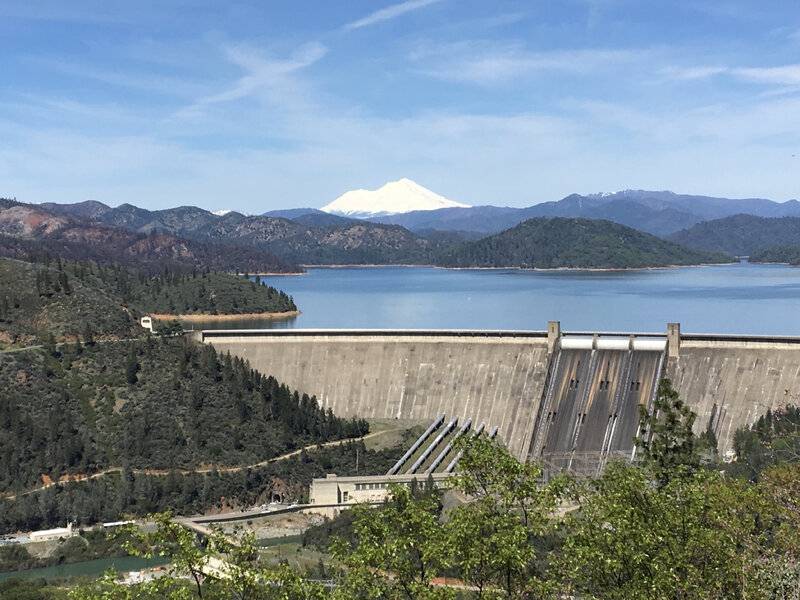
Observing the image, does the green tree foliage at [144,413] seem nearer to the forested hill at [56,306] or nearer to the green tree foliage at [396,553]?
the forested hill at [56,306]

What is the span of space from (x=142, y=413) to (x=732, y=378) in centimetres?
4792

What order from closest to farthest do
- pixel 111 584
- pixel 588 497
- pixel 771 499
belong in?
pixel 111 584 → pixel 588 497 → pixel 771 499

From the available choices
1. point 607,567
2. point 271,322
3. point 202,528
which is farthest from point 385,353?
point 271,322

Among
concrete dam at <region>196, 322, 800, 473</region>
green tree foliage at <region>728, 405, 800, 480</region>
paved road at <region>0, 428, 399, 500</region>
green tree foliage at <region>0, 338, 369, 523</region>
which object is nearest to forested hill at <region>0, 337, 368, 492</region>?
green tree foliage at <region>0, 338, 369, 523</region>

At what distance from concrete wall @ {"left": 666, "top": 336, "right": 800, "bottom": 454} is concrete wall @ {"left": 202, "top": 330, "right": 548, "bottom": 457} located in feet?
38.9

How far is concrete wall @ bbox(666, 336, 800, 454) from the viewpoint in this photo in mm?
66688

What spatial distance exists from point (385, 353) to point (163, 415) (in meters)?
20.0

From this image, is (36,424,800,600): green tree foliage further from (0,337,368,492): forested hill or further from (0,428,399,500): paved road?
(0,337,368,492): forested hill

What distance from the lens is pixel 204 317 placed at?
164 metres

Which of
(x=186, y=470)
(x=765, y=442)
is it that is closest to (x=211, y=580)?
(x=765, y=442)

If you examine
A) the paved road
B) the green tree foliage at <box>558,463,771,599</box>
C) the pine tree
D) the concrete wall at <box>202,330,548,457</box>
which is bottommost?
the paved road

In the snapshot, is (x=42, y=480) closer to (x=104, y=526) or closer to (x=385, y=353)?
(x=104, y=526)

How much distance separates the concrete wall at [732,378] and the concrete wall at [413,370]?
1184 cm

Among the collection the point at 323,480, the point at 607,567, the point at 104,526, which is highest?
the point at 607,567
